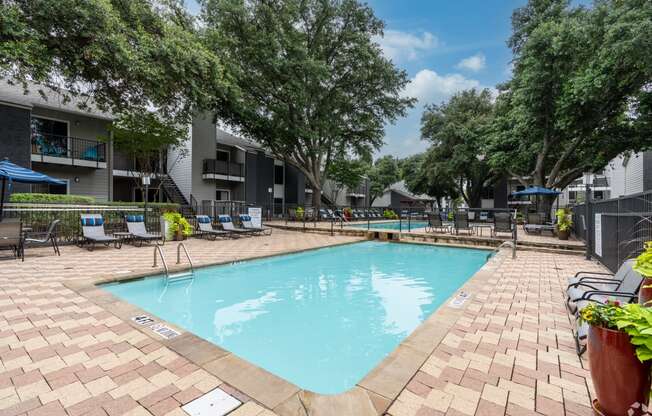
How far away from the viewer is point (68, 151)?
13.7 m

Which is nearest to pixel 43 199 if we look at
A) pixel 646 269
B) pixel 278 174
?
pixel 646 269

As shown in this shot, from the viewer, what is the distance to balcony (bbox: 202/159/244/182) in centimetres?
1853

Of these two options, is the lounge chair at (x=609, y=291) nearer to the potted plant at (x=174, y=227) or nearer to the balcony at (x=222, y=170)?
the potted plant at (x=174, y=227)

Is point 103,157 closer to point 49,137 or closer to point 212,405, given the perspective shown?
point 49,137

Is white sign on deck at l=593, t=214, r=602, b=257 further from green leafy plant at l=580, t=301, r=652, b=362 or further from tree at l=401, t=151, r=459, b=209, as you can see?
tree at l=401, t=151, r=459, b=209

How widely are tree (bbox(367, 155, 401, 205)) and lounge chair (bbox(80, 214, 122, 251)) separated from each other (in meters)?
29.1

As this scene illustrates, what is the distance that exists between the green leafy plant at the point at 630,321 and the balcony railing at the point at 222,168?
19.0 meters

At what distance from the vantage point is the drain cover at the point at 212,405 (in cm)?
180

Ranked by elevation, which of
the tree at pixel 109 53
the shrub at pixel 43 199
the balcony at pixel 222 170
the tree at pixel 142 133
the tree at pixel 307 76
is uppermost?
the tree at pixel 307 76

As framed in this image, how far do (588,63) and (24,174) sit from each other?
18819 millimetres

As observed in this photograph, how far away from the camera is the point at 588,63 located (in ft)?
39.3

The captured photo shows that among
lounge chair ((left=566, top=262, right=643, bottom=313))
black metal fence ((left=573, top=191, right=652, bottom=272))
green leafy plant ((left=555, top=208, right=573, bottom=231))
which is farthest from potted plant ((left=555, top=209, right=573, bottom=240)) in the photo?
lounge chair ((left=566, top=262, right=643, bottom=313))

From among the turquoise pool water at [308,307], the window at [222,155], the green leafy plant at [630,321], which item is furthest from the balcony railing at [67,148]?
the green leafy plant at [630,321]

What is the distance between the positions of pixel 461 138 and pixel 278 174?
1402 centimetres
